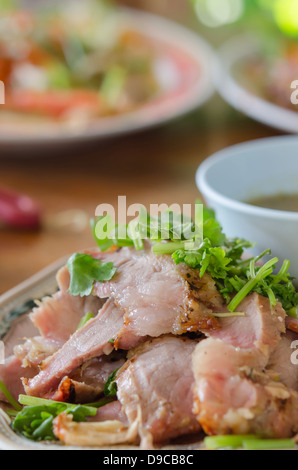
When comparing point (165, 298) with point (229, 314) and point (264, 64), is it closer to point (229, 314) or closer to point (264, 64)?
point (229, 314)

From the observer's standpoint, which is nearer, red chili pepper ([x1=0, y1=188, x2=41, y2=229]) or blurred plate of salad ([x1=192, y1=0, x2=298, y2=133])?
red chili pepper ([x1=0, y1=188, x2=41, y2=229])

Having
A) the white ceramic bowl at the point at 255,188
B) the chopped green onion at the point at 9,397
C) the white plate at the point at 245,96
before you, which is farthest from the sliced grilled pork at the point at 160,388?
the white plate at the point at 245,96

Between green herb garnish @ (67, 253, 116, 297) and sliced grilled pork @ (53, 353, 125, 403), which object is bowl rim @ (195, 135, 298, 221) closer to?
green herb garnish @ (67, 253, 116, 297)

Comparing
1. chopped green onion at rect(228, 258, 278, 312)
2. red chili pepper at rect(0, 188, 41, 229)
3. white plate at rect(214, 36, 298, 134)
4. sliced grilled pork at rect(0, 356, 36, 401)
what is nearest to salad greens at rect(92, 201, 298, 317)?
chopped green onion at rect(228, 258, 278, 312)

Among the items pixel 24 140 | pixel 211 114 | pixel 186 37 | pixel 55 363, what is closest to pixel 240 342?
pixel 55 363

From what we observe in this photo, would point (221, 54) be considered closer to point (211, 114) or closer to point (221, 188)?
point (211, 114)
